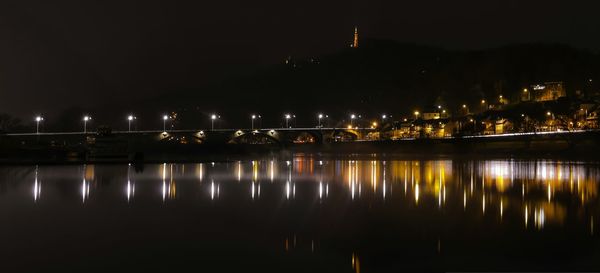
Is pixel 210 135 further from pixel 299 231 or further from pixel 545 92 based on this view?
pixel 299 231

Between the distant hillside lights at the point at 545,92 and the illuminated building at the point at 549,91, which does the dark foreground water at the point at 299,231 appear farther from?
the distant hillside lights at the point at 545,92

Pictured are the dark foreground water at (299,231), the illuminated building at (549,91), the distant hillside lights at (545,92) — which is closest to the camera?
the dark foreground water at (299,231)

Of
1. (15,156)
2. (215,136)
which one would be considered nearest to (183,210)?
(15,156)

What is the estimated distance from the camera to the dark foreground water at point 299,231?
834 cm

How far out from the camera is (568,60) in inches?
5960

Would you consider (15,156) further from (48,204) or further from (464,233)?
(464,233)

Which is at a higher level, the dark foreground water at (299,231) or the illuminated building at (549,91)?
the illuminated building at (549,91)

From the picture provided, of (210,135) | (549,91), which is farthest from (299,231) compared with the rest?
(549,91)

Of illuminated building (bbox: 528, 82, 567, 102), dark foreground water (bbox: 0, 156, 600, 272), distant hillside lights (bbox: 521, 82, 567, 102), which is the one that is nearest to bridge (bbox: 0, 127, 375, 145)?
distant hillside lights (bbox: 521, 82, 567, 102)

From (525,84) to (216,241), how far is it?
147 metres

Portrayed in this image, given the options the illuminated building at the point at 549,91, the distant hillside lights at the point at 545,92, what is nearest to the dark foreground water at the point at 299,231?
the illuminated building at the point at 549,91

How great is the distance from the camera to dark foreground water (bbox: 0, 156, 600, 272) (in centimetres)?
834

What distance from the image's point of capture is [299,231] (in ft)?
35.7

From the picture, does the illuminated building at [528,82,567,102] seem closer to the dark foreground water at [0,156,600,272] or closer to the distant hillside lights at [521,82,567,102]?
the distant hillside lights at [521,82,567,102]
